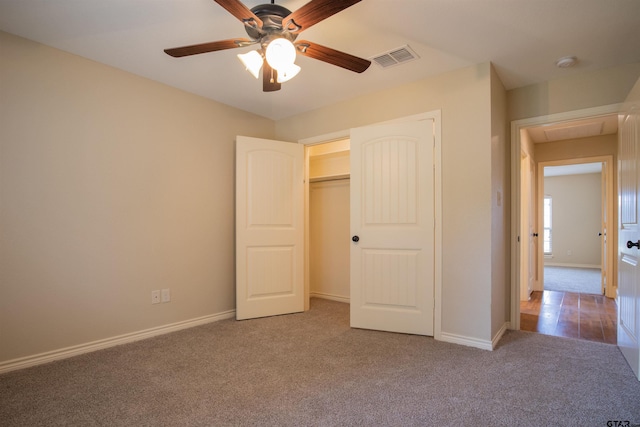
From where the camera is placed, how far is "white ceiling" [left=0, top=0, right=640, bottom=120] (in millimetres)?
2078

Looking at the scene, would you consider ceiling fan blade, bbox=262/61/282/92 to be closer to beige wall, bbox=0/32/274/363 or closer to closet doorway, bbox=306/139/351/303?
beige wall, bbox=0/32/274/363

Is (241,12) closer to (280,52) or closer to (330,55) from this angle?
(280,52)

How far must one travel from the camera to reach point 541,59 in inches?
107

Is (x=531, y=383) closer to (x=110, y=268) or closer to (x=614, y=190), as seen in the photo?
(x=110, y=268)

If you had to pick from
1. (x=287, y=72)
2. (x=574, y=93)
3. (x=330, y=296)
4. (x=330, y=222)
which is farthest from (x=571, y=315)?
(x=287, y=72)

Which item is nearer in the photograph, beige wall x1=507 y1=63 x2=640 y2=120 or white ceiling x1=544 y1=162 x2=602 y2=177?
beige wall x1=507 y1=63 x2=640 y2=120

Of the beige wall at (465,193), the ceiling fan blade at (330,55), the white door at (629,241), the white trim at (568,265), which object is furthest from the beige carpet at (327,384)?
the white trim at (568,265)

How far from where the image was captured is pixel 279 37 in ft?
5.97

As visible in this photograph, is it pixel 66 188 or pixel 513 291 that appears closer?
pixel 66 188

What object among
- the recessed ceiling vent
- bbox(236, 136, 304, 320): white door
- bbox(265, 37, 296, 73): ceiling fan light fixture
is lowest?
bbox(236, 136, 304, 320): white door

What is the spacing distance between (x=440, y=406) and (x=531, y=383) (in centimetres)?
72

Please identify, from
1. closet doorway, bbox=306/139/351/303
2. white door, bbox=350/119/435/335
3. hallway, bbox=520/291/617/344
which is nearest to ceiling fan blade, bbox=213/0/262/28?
white door, bbox=350/119/435/335

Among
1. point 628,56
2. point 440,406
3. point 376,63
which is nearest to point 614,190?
point 628,56

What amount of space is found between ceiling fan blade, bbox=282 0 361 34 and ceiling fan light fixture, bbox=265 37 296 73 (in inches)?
3.6
